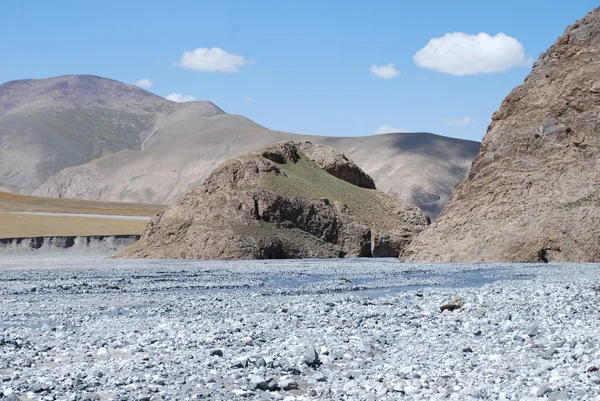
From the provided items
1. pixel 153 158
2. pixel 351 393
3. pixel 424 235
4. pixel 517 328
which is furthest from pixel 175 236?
pixel 153 158

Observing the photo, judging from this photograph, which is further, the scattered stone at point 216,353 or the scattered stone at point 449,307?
the scattered stone at point 449,307

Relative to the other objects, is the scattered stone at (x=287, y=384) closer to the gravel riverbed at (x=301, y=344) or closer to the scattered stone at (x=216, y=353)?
the gravel riverbed at (x=301, y=344)

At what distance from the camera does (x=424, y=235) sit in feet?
102

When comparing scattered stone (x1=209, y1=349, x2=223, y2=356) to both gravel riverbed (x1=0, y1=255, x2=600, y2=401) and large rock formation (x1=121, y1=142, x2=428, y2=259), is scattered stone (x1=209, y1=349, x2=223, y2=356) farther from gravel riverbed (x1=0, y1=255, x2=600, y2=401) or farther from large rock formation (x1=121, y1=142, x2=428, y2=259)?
large rock formation (x1=121, y1=142, x2=428, y2=259)

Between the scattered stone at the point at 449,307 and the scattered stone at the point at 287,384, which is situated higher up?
Answer: the scattered stone at the point at 449,307

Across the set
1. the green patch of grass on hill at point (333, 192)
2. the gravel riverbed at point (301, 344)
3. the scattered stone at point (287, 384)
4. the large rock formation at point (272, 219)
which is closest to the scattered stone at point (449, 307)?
the gravel riverbed at point (301, 344)

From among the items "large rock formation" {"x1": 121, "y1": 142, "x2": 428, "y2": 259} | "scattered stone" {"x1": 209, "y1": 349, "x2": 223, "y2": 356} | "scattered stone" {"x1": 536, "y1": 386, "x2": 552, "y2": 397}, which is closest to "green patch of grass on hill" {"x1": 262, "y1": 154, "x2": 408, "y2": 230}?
"large rock formation" {"x1": 121, "y1": 142, "x2": 428, "y2": 259}

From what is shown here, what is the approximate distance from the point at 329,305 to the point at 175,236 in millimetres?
21373

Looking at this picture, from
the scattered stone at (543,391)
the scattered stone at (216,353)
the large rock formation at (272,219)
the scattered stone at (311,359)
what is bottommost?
the scattered stone at (216,353)

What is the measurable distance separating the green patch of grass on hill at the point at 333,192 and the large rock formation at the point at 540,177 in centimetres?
937

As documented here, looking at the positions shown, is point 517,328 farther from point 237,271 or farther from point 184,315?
point 237,271

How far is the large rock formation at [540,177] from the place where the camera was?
2709 centimetres

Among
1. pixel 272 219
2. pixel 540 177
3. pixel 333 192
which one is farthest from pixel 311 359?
pixel 333 192

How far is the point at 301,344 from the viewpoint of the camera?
35.3 feet
